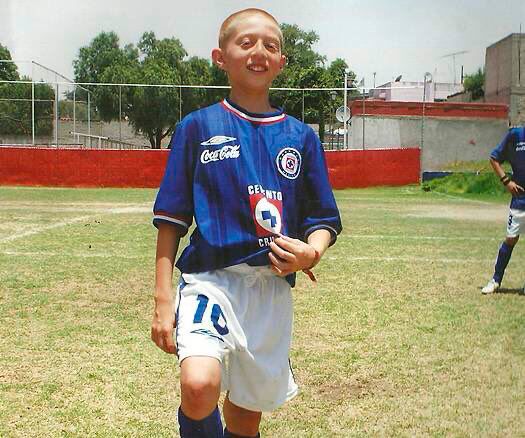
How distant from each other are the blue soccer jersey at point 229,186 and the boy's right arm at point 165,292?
54 mm

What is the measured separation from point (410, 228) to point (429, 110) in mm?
25553

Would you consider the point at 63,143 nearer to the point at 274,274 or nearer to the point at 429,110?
the point at 429,110

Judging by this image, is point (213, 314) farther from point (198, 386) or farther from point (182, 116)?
point (182, 116)

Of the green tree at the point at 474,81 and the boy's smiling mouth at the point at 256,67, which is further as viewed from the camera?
the green tree at the point at 474,81

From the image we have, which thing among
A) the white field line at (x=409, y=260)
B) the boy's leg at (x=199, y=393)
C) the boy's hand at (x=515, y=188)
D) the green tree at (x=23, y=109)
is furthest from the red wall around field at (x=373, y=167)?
the boy's leg at (x=199, y=393)

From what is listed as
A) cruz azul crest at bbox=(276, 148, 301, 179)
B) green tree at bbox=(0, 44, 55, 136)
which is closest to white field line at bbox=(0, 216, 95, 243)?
cruz azul crest at bbox=(276, 148, 301, 179)

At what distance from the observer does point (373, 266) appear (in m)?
9.21

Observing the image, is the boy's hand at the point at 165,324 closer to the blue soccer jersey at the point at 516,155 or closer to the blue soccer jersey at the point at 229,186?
the blue soccer jersey at the point at 229,186

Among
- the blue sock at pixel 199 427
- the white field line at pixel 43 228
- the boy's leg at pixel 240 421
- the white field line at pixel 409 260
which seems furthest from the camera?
the white field line at pixel 43 228

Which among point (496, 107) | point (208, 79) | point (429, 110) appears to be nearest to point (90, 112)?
point (429, 110)

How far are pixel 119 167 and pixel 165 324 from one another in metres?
26.8

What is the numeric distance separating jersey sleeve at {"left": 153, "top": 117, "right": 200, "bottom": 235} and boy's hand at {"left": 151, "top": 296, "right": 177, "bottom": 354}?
0.28 m

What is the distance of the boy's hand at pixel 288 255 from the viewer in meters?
2.51

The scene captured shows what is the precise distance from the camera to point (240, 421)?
2803 millimetres
